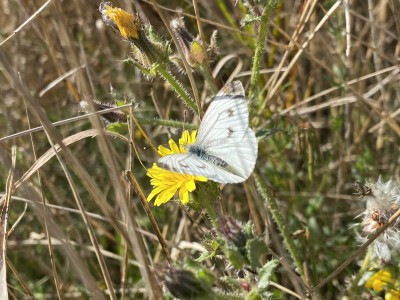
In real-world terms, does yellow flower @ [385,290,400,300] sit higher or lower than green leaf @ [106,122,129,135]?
lower

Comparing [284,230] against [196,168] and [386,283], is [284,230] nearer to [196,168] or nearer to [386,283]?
[386,283]

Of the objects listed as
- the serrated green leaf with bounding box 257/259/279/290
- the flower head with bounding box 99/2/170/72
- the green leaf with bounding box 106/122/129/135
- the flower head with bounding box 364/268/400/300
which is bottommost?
the flower head with bounding box 364/268/400/300

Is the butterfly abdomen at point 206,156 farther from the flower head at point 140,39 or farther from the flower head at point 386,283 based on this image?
the flower head at point 386,283

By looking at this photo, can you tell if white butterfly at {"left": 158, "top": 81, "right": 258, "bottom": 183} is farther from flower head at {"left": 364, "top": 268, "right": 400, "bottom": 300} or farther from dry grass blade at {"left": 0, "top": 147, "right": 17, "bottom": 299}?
flower head at {"left": 364, "top": 268, "right": 400, "bottom": 300}

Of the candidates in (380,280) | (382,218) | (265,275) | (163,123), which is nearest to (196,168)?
(265,275)

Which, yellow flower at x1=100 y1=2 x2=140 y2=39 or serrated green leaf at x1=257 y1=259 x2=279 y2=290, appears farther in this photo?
yellow flower at x1=100 y1=2 x2=140 y2=39

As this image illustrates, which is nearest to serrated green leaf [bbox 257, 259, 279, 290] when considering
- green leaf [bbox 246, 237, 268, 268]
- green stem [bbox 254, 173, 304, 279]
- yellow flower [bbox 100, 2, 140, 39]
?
green leaf [bbox 246, 237, 268, 268]

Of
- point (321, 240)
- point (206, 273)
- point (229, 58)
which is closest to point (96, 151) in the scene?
point (229, 58)

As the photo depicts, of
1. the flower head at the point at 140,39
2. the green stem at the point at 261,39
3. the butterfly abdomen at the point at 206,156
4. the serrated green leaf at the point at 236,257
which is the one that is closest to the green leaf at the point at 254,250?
the serrated green leaf at the point at 236,257
